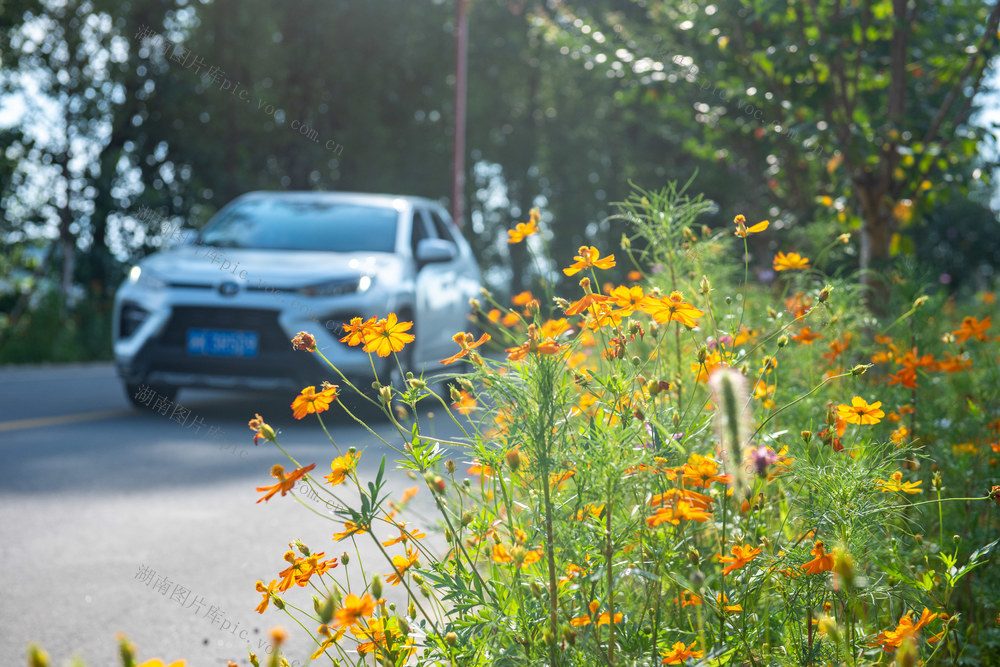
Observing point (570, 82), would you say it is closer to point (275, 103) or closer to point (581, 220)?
point (581, 220)

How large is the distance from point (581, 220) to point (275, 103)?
11.6m

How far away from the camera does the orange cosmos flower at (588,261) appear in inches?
69.3

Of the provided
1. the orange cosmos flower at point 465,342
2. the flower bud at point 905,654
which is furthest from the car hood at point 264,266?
the flower bud at point 905,654

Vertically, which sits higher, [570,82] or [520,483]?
[570,82]

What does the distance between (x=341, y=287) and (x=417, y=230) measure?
175 cm

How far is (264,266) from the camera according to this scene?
5812 millimetres

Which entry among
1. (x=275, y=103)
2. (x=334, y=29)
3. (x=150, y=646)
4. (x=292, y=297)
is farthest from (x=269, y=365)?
(x=334, y=29)

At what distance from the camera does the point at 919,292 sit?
282 cm

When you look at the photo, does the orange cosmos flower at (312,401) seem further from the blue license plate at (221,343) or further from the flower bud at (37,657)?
the blue license plate at (221,343)

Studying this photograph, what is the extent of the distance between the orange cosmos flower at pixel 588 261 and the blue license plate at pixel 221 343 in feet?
13.5

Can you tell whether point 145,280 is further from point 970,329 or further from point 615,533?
point 615,533

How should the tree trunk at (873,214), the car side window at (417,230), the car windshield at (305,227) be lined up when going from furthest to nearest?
the car side window at (417,230), the car windshield at (305,227), the tree trunk at (873,214)

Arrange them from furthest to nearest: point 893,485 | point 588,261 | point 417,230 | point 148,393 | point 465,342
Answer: point 417,230 → point 148,393 → point 588,261 → point 465,342 → point 893,485

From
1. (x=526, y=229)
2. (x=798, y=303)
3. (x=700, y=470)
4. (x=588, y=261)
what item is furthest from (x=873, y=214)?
(x=700, y=470)
